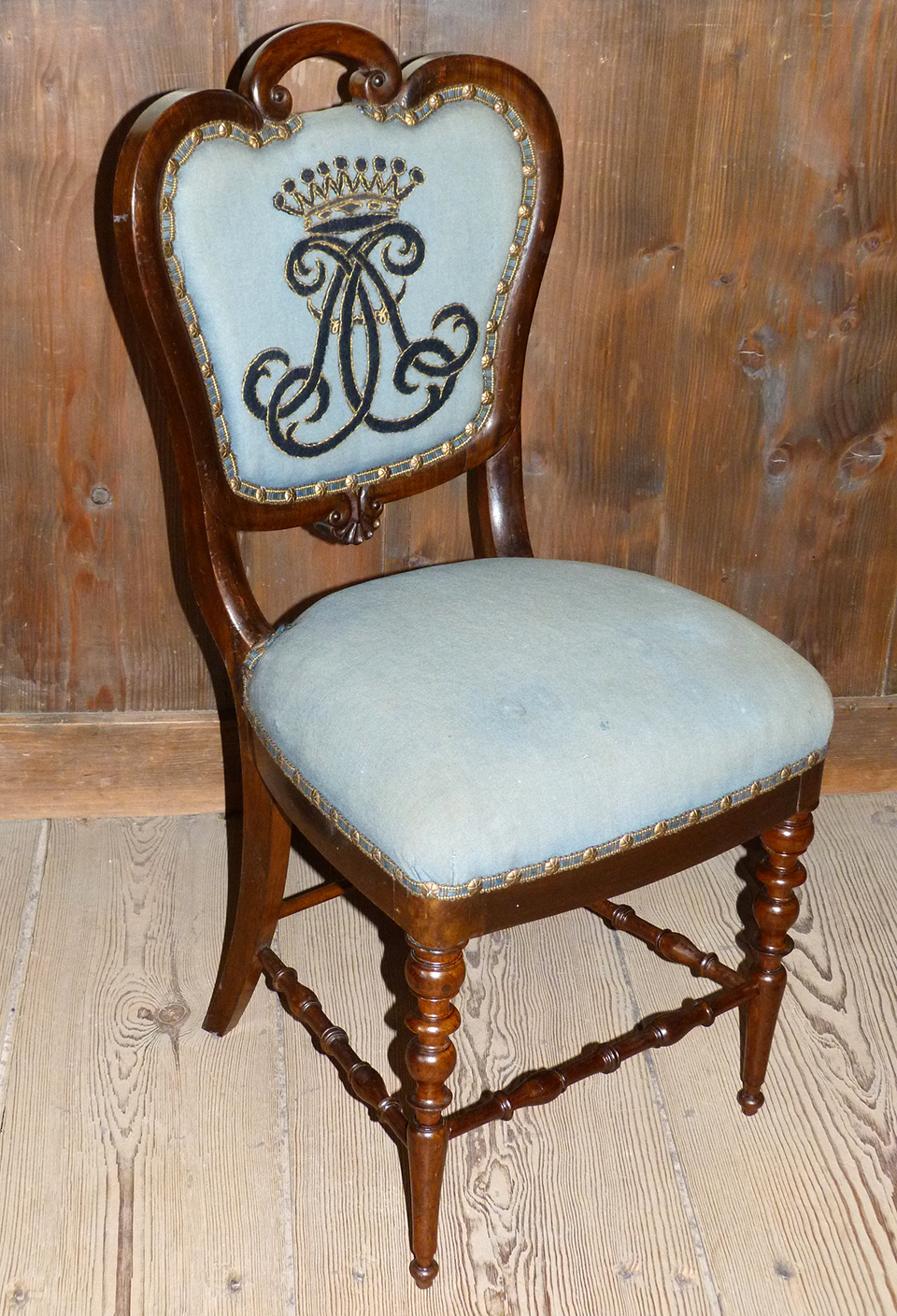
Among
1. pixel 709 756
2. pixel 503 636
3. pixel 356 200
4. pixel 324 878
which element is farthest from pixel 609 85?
pixel 324 878

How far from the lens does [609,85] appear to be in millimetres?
1479

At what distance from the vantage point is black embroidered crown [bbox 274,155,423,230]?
44.6 inches

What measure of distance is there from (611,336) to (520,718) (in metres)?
0.76

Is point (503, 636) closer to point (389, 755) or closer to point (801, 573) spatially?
point (389, 755)

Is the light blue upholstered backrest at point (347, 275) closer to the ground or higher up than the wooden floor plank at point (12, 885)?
higher up

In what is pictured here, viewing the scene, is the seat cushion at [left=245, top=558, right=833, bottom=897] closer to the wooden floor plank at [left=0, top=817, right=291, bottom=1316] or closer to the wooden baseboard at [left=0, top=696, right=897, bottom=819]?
the wooden floor plank at [left=0, top=817, right=291, bottom=1316]

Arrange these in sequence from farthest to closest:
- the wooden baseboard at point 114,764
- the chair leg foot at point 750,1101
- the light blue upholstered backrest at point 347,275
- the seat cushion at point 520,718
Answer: the wooden baseboard at point 114,764
the chair leg foot at point 750,1101
the light blue upholstered backrest at point 347,275
the seat cushion at point 520,718

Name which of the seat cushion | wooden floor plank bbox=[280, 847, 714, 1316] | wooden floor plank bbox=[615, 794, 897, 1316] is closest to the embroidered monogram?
the seat cushion

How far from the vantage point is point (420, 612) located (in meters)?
1.19

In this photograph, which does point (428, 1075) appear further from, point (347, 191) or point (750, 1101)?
point (347, 191)

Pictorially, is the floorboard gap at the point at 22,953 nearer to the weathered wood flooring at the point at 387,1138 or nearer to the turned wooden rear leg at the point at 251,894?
the weathered wood flooring at the point at 387,1138

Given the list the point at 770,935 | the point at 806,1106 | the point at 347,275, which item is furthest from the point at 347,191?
the point at 806,1106

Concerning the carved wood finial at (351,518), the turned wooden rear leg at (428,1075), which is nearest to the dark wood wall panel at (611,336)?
the carved wood finial at (351,518)

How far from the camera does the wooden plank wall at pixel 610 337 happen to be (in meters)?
1.44
